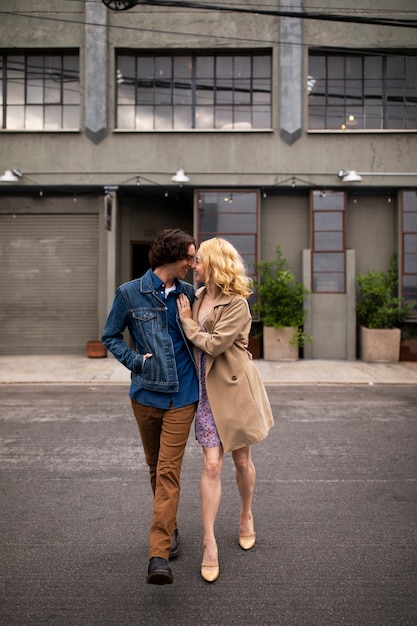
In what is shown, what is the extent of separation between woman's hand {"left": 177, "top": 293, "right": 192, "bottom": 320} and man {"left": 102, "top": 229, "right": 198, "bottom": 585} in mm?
79

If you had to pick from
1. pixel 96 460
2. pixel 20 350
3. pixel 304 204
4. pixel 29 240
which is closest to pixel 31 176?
pixel 29 240

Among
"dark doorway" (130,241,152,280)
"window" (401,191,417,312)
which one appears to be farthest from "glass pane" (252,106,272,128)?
"dark doorway" (130,241,152,280)

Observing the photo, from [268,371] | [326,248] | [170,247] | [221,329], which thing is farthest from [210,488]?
[326,248]

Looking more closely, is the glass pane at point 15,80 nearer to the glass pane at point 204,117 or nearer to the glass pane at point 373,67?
the glass pane at point 204,117

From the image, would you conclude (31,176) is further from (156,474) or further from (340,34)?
(156,474)

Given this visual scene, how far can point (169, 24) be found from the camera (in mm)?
→ 14359

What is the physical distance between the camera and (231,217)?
47.9ft

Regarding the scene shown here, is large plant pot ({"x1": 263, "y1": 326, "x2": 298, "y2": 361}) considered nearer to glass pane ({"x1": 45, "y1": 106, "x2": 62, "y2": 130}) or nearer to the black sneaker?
glass pane ({"x1": 45, "y1": 106, "x2": 62, "y2": 130})

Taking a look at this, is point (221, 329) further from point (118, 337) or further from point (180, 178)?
point (180, 178)

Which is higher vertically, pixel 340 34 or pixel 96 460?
pixel 340 34

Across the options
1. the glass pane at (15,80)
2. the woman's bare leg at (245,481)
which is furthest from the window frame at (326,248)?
the woman's bare leg at (245,481)

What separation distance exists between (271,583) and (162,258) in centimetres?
209

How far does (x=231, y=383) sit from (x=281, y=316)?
34.7ft

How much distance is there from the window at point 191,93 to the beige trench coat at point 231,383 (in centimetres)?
1224
